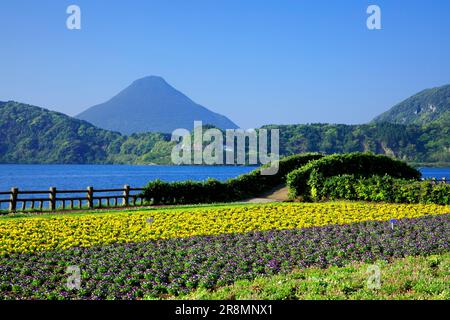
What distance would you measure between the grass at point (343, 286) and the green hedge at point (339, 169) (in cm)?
2319

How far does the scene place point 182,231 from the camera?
66.1ft

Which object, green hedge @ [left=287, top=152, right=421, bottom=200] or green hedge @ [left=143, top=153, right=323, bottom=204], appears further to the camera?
green hedge @ [left=287, top=152, right=421, bottom=200]

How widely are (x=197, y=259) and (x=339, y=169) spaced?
25459 mm

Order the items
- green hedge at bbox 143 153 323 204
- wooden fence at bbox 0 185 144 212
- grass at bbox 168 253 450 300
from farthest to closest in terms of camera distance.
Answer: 1. green hedge at bbox 143 153 323 204
2. wooden fence at bbox 0 185 144 212
3. grass at bbox 168 253 450 300

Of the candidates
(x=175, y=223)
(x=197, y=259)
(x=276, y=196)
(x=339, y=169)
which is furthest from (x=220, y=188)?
(x=197, y=259)

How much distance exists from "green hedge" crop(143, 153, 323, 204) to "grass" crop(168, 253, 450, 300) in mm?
22659

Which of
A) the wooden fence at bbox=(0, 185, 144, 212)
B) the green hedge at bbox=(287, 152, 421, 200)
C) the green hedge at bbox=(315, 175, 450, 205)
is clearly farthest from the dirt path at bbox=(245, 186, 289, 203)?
the wooden fence at bbox=(0, 185, 144, 212)

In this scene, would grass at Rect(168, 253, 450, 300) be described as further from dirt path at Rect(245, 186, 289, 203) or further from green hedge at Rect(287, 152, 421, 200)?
dirt path at Rect(245, 186, 289, 203)

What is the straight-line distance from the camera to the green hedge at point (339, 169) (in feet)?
119

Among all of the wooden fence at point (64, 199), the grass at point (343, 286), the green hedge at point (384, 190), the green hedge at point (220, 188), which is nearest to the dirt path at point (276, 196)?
the green hedge at point (220, 188)

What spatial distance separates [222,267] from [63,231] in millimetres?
8771

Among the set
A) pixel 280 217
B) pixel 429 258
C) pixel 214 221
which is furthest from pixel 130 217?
pixel 429 258

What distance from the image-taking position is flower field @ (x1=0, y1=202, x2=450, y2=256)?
59.2ft
